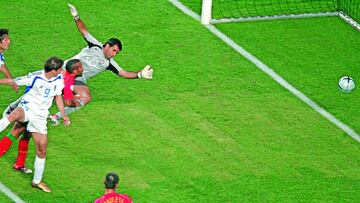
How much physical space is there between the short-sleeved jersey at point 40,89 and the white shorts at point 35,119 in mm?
63

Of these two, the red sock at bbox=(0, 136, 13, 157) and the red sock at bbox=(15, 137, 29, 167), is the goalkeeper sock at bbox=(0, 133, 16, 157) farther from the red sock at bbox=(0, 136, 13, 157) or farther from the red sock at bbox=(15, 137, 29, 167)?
the red sock at bbox=(15, 137, 29, 167)

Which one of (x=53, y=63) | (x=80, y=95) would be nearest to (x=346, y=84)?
(x=80, y=95)

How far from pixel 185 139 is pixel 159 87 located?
180 cm

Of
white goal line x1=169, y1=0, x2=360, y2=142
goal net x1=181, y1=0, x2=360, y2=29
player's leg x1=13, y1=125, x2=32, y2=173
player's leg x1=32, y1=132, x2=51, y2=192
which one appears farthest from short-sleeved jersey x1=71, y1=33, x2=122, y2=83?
goal net x1=181, y1=0, x2=360, y2=29

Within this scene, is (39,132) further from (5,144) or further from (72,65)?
(72,65)

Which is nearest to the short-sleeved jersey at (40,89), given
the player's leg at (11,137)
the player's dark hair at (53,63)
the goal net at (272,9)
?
the player's dark hair at (53,63)

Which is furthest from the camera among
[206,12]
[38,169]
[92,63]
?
[206,12]

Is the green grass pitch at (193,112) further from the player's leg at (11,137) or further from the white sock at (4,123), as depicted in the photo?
the white sock at (4,123)

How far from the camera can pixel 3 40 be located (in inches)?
722

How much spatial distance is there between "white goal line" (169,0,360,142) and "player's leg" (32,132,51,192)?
5.71m

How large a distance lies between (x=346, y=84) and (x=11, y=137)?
673 centimetres

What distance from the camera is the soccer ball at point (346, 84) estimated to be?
21.1 metres

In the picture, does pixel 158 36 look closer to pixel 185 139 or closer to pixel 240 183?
pixel 185 139

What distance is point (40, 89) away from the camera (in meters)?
17.2
